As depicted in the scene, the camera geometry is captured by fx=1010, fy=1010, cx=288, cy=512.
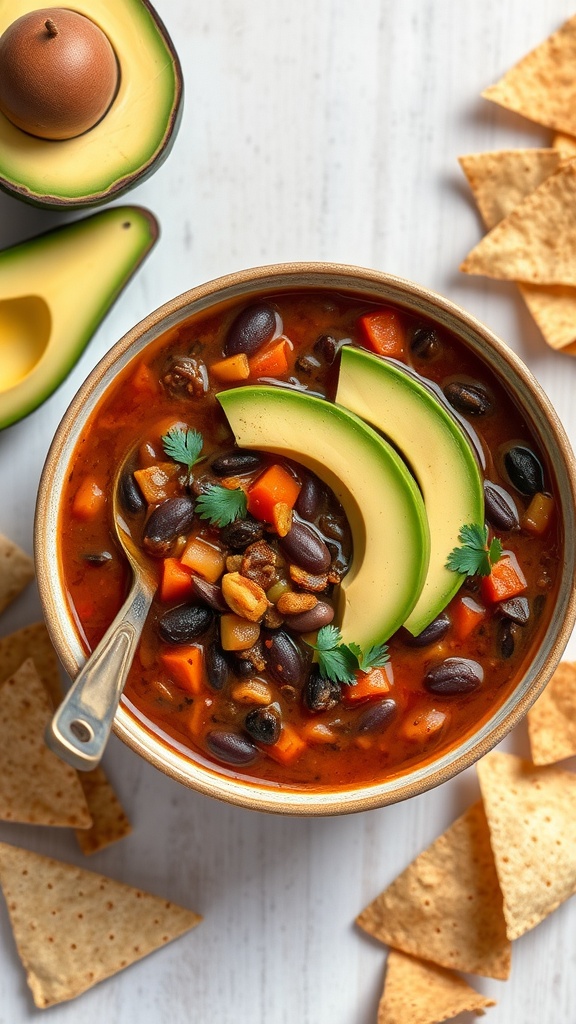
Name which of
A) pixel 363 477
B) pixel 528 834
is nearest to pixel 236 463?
pixel 363 477

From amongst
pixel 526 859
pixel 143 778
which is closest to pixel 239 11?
pixel 143 778

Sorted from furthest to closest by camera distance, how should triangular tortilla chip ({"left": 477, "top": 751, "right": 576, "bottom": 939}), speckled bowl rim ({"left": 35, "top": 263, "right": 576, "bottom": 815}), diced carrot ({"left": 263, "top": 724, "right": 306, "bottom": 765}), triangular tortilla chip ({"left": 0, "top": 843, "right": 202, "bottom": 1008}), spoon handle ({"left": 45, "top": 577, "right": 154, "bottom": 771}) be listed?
triangular tortilla chip ({"left": 0, "top": 843, "right": 202, "bottom": 1008}) < triangular tortilla chip ({"left": 477, "top": 751, "right": 576, "bottom": 939}) < diced carrot ({"left": 263, "top": 724, "right": 306, "bottom": 765}) < speckled bowl rim ({"left": 35, "top": 263, "right": 576, "bottom": 815}) < spoon handle ({"left": 45, "top": 577, "right": 154, "bottom": 771})

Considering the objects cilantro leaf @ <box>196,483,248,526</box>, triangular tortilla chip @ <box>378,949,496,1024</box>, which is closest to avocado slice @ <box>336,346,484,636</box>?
cilantro leaf @ <box>196,483,248,526</box>

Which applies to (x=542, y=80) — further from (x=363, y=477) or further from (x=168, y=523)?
(x=168, y=523)

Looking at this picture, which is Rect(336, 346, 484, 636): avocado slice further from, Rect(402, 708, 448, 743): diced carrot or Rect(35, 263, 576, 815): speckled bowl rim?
Rect(402, 708, 448, 743): diced carrot

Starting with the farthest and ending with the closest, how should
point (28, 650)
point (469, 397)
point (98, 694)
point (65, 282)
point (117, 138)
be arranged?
point (28, 650) < point (65, 282) < point (117, 138) < point (469, 397) < point (98, 694)

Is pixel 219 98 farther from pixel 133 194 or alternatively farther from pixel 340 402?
pixel 340 402

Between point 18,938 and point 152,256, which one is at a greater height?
point 152,256
